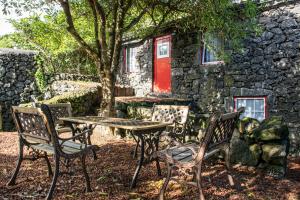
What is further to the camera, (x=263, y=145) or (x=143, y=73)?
(x=143, y=73)

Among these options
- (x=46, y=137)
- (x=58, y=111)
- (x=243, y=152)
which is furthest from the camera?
(x=58, y=111)

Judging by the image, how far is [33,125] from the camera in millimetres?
3939

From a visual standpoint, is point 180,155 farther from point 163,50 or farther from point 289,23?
point 163,50

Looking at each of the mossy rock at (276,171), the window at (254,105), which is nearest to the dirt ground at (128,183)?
the mossy rock at (276,171)

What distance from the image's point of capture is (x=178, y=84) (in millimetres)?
11070

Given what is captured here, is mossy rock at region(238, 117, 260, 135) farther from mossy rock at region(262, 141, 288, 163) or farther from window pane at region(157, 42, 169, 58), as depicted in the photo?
window pane at region(157, 42, 169, 58)

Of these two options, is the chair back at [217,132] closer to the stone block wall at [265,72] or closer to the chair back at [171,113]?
the chair back at [171,113]

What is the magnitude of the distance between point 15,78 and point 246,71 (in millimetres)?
9695

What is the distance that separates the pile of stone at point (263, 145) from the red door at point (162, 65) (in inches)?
261

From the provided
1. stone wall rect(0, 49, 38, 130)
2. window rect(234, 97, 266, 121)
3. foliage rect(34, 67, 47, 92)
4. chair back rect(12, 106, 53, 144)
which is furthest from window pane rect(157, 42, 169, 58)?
chair back rect(12, 106, 53, 144)

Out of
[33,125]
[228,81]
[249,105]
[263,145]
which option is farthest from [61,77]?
[263,145]

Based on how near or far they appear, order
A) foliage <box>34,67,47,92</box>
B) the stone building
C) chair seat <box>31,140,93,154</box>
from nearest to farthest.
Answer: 1. chair seat <box>31,140,93,154</box>
2. the stone building
3. foliage <box>34,67,47,92</box>

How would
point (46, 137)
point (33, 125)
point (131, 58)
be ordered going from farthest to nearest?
point (131, 58), point (33, 125), point (46, 137)

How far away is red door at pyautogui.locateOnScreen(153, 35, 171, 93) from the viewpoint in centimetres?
1166
